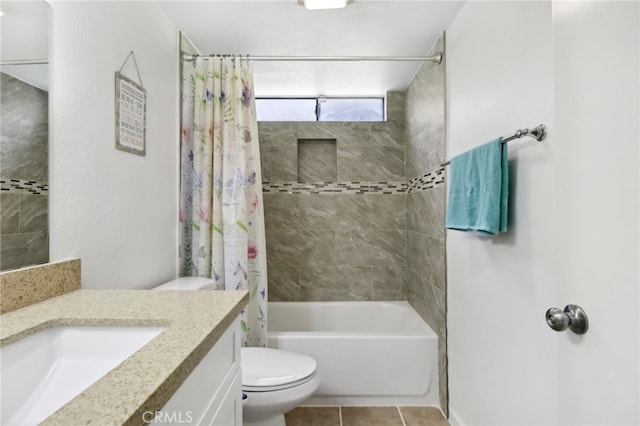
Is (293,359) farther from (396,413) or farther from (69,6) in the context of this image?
(69,6)

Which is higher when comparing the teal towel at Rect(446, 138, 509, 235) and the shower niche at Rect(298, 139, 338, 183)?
the shower niche at Rect(298, 139, 338, 183)

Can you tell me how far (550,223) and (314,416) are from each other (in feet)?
5.64

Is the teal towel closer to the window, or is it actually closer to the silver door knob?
the silver door knob

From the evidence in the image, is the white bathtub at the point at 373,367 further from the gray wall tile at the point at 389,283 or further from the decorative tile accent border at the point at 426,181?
the decorative tile accent border at the point at 426,181

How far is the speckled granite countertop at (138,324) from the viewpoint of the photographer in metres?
0.47

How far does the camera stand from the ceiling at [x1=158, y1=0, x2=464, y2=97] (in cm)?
178

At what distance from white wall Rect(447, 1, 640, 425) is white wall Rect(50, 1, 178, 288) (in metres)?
1.53

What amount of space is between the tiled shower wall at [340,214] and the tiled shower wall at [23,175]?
6.41 ft

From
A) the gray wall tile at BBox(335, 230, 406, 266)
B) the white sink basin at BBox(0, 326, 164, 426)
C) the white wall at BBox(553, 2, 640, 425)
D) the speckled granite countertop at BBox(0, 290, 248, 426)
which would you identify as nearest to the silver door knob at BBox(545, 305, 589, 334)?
the white wall at BBox(553, 2, 640, 425)

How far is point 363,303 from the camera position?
2.91m

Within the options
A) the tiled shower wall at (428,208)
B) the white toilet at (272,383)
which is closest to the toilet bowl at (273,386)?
the white toilet at (272,383)

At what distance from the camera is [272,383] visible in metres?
1.51

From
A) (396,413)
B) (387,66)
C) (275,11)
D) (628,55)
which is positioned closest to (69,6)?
(275,11)

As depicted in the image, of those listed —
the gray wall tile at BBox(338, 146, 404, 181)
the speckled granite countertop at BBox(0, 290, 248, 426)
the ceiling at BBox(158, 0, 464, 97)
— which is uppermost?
the ceiling at BBox(158, 0, 464, 97)
